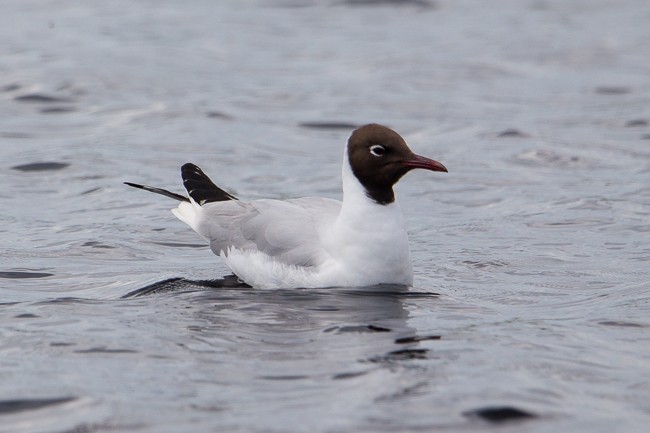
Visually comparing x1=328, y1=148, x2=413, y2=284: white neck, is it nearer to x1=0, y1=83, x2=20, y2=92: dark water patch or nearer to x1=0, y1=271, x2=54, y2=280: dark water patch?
x1=0, y1=271, x2=54, y2=280: dark water patch

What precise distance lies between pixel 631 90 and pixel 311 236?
10.5 m

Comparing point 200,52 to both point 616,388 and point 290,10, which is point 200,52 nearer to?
point 290,10

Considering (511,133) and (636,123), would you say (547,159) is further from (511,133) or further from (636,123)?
(636,123)

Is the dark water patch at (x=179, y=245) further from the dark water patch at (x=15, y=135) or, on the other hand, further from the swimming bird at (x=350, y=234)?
the dark water patch at (x=15, y=135)

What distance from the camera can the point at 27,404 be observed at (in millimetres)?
6820

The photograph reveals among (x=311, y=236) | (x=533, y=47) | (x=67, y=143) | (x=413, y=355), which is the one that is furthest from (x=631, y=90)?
(x=413, y=355)

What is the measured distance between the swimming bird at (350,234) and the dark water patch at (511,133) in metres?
6.80

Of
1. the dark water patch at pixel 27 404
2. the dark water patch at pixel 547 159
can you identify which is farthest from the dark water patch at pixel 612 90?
the dark water patch at pixel 27 404

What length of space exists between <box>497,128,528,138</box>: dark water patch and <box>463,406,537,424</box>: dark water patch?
9.45 meters

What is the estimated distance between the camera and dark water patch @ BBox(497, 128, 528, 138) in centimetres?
1586

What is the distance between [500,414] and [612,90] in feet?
41.0

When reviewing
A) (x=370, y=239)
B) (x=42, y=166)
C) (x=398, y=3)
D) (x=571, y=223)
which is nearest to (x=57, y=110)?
(x=42, y=166)

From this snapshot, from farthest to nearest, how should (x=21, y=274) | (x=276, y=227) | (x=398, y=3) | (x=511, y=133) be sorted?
(x=398, y=3)
(x=511, y=133)
(x=21, y=274)
(x=276, y=227)

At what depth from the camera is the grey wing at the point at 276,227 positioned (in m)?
9.12
